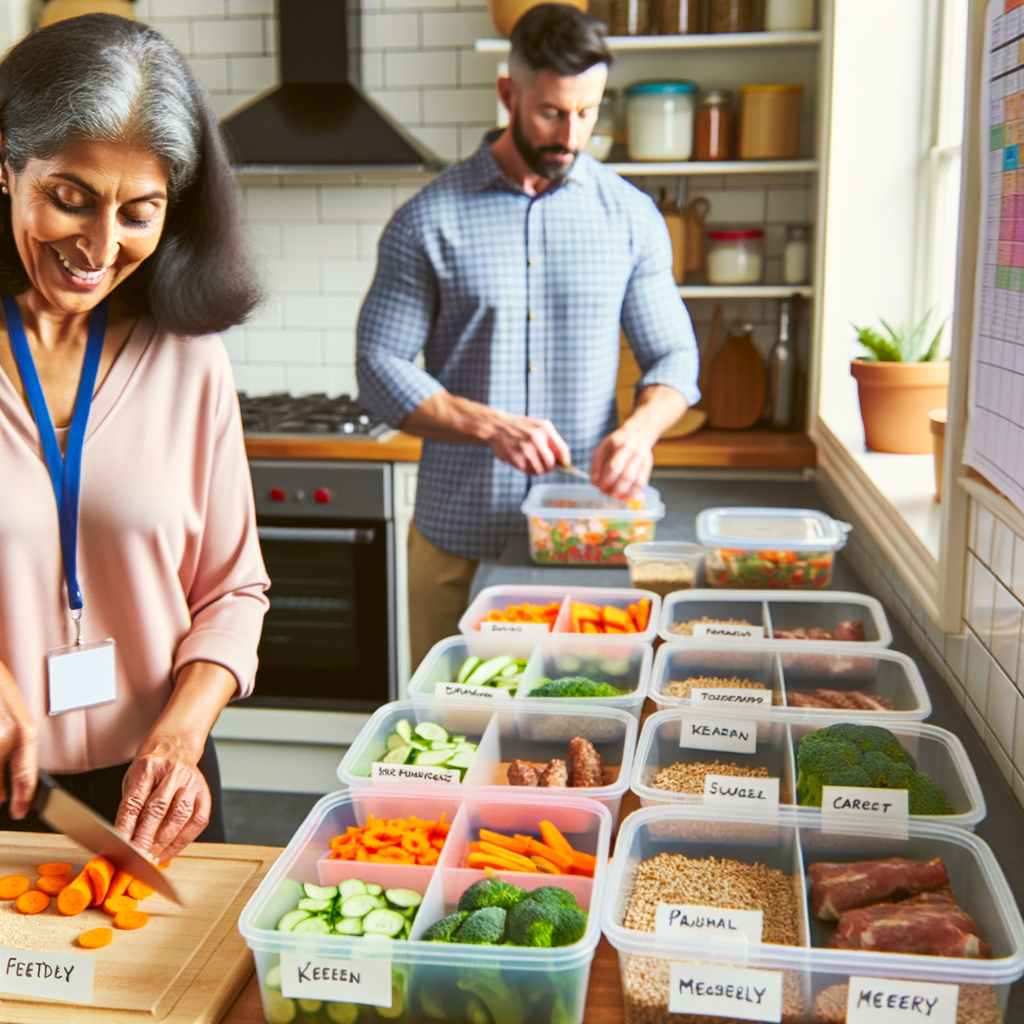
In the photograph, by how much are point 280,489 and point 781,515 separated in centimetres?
165

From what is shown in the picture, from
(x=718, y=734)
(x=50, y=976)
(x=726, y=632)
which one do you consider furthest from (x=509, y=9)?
(x=50, y=976)

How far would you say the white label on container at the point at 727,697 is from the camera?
1371mm

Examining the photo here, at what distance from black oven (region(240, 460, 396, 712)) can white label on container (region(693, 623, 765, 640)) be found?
1.76 meters

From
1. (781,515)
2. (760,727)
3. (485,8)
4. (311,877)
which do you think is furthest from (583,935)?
(485,8)

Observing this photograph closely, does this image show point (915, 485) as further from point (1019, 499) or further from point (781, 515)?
point (1019, 499)

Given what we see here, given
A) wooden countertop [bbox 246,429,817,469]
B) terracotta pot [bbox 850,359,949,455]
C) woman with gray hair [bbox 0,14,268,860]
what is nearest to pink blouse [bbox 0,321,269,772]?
woman with gray hair [bbox 0,14,268,860]

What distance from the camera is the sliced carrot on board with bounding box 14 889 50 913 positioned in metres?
1.11

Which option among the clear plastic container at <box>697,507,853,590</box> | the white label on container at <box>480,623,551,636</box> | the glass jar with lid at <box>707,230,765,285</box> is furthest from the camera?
the glass jar with lid at <box>707,230,765,285</box>

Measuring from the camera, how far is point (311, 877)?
1.09 m

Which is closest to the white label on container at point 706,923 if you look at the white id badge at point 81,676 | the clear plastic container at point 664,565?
the white id badge at point 81,676

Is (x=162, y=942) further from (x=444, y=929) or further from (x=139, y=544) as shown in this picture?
(x=139, y=544)

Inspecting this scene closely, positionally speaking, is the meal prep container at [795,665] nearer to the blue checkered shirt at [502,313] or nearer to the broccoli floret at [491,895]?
the broccoli floret at [491,895]

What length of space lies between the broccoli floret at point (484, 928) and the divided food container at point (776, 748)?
0.27m

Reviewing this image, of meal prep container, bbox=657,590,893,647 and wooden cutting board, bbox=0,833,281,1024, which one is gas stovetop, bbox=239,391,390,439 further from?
wooden cutting board, bbox=0,833,281,1024
